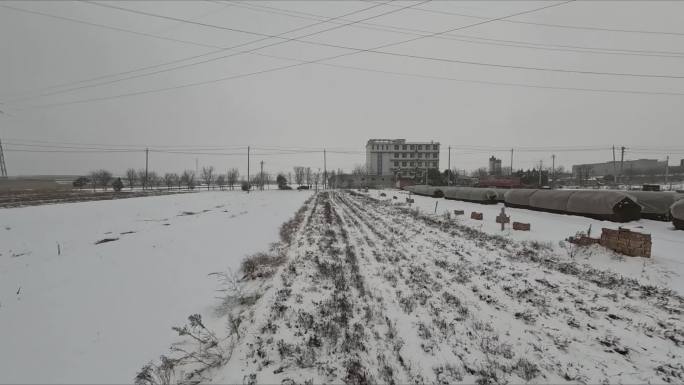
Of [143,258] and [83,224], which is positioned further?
[83,224]

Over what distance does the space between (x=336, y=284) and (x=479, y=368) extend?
4.08m

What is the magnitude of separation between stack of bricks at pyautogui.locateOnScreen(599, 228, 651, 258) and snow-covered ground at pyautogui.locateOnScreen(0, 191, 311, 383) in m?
13.3

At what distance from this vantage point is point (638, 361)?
13.5 feet

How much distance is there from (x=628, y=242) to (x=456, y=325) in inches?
343

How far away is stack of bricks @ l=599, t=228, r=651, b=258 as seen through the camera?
8.89m

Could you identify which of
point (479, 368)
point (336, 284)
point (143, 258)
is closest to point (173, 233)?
point (143, 258)

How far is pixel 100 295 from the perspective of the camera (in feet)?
22.2

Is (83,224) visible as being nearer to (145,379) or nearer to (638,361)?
(145,379)

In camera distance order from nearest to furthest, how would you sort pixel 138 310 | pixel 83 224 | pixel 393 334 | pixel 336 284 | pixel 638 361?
pixel 638 361, pixel 393 334, pixel 138 310, pixel 336 284, pixel 83 224

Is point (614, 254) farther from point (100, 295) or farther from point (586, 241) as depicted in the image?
point (100, 295)

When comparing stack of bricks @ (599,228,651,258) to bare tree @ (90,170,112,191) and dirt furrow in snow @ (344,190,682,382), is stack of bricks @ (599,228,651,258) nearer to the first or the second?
dirt furrow in snow @ (344,190,682,382)

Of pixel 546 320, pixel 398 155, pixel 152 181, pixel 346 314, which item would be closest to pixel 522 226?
pixel 546 320

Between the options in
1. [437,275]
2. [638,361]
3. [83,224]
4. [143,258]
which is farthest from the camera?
[83,224]

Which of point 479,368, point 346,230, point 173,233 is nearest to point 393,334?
point 479,368
